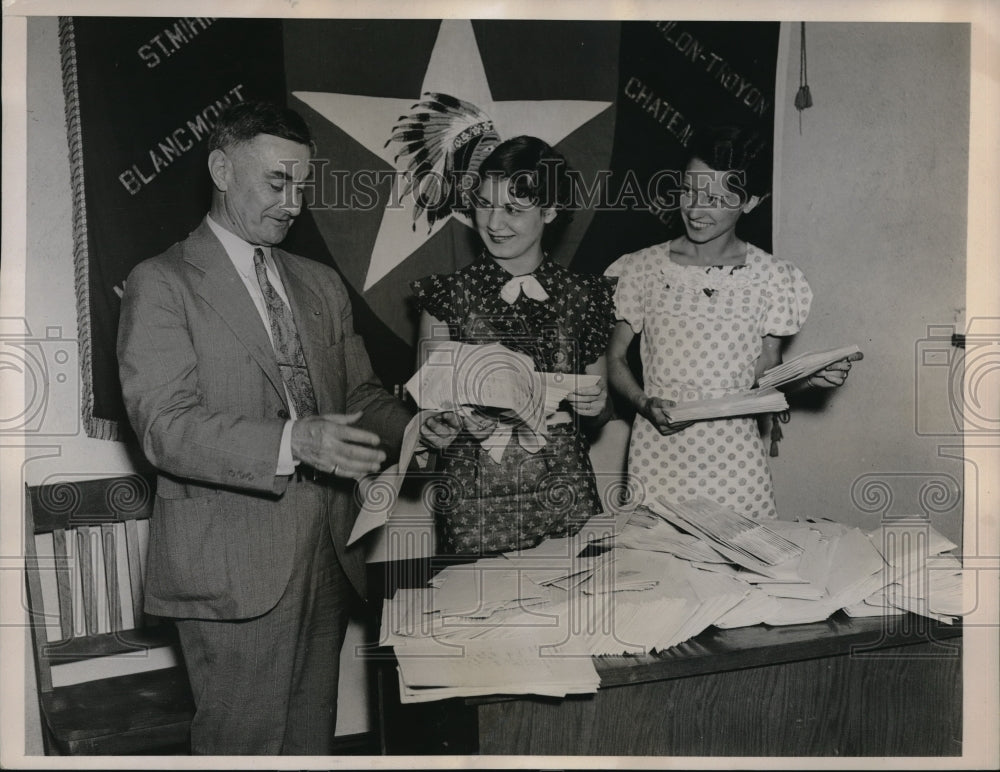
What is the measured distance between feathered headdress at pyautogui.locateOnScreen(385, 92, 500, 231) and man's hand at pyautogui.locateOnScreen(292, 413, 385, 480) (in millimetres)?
637

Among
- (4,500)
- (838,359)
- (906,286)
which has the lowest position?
(4,500)

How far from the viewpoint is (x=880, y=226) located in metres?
2.40

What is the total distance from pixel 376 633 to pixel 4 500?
99cm

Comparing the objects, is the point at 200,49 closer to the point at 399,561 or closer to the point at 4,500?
the point at 4,500

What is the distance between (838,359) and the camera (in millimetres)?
2367

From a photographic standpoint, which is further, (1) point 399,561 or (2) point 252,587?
(1) point 399,561

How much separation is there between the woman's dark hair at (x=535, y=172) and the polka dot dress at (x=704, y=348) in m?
0.21

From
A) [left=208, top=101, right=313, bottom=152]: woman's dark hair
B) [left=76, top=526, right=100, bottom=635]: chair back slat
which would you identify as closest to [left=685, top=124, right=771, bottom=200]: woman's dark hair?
[left=208, top=101, right=313, bottom=152]: woman's dark hair

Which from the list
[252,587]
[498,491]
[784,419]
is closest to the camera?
[252,587]

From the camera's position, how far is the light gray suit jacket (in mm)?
2061

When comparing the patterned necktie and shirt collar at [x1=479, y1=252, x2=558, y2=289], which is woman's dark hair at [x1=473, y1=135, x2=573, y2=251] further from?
the patterned necktie

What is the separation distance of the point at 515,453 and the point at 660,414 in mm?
385

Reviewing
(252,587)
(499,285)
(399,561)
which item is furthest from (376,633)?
(499,285)

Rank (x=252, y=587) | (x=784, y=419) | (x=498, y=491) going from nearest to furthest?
1. (x=252, y=587)
2. (x=498, y=491)
3. (x=784, y=419)
